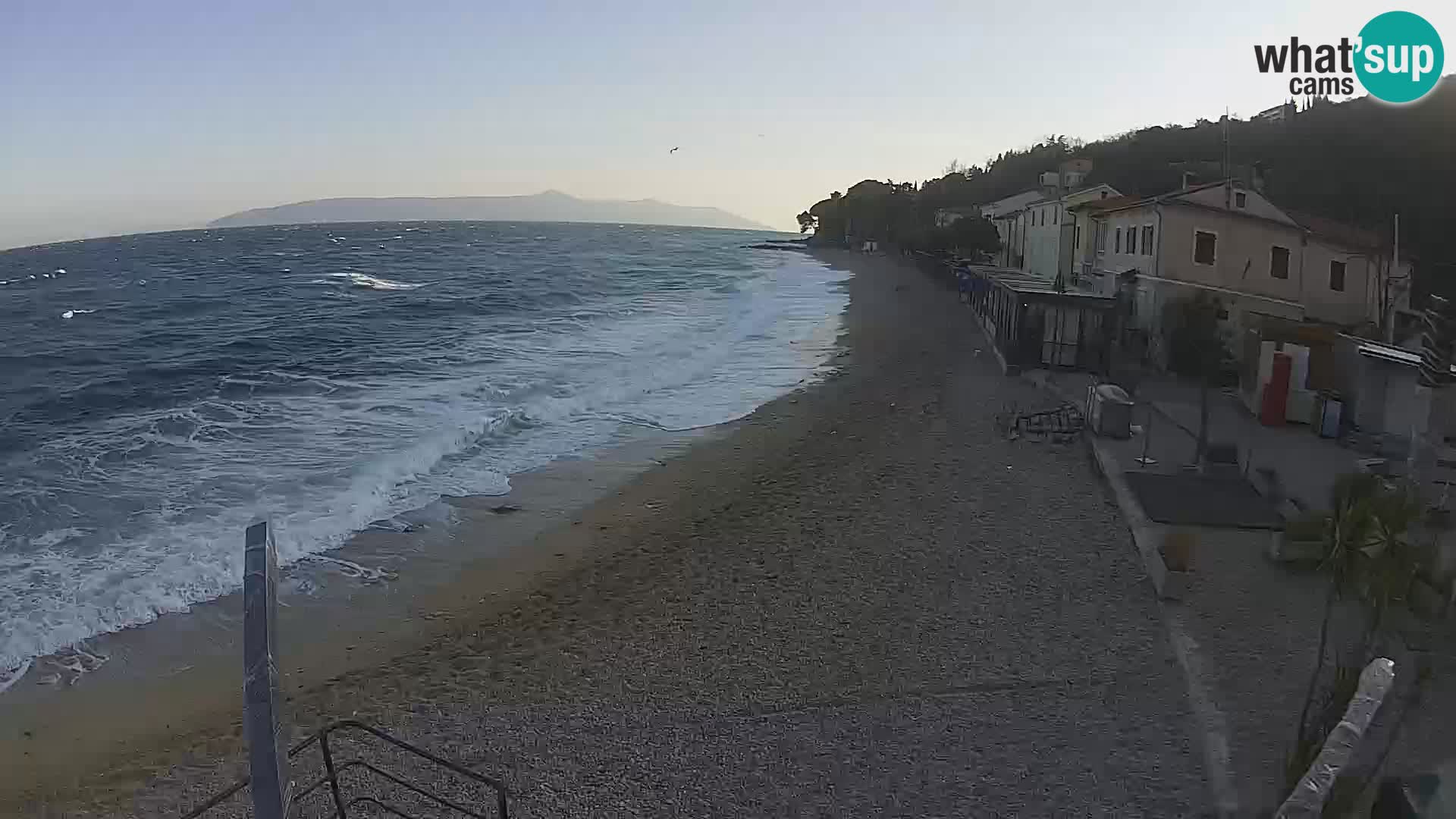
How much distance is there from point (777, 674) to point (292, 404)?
18242 millimetres

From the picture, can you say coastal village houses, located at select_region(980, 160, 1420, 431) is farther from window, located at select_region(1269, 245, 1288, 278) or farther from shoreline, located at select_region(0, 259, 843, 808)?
shoreline, located at select_region(0, 259, 843, 808)

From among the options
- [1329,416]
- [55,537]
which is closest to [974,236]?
[1329,416]

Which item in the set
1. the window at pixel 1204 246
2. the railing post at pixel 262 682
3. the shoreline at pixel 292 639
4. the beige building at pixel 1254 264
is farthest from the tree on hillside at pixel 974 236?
the railing post at pixel 262 682

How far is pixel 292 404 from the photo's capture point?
23.5 meters

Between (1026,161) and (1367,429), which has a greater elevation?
(1026,161)

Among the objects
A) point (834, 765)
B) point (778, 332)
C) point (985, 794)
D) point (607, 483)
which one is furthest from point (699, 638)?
point (778, 332)

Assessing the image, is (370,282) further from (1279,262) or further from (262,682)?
(262,682)

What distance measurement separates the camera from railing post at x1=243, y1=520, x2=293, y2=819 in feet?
7.44

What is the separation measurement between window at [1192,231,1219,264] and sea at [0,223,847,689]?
32.8 feet

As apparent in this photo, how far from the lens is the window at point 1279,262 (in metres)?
22.7

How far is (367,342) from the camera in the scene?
114 ft

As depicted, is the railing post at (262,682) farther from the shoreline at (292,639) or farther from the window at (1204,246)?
the window at (1204,246)

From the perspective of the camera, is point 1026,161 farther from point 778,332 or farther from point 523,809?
point 523,809

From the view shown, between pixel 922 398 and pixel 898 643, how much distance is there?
12701 mm
